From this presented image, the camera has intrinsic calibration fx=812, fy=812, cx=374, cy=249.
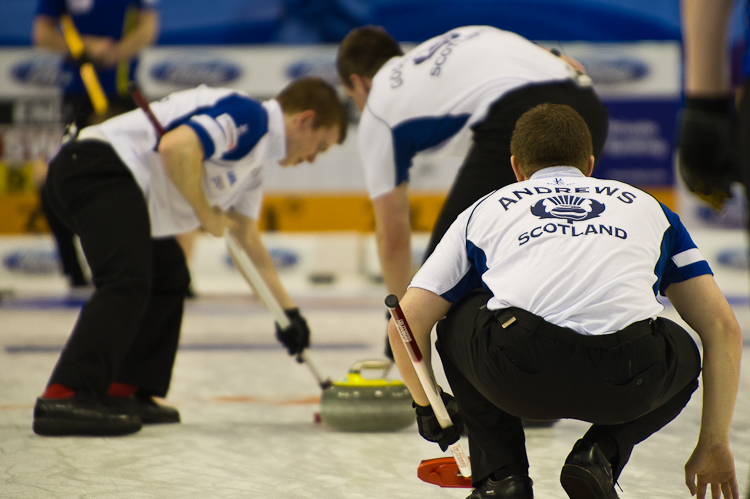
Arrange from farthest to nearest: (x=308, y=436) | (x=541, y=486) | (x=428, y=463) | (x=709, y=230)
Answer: (x=709, y=230) < (x=308, y=436) < (x=541, y=486) < (x=428, y=463)

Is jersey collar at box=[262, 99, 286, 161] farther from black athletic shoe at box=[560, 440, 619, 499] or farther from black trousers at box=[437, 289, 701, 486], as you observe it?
black athletic shoe at box=[560, 440, 619, 499]

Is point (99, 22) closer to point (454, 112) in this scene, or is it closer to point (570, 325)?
point (454, 112)

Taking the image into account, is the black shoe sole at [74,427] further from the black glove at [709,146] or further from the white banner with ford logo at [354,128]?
the white banner with ford logo at [354,128]

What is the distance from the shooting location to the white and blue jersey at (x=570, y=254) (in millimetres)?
1408

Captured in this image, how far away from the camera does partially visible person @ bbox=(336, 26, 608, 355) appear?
7.73 ft

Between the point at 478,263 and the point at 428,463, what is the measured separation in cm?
46

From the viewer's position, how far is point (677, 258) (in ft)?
5.01

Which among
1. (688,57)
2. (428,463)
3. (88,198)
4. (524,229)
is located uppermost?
(688,57)

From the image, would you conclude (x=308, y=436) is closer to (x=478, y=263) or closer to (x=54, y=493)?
(x=54, y=493)

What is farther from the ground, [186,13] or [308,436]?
[186,13]

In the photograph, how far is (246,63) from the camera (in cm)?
687

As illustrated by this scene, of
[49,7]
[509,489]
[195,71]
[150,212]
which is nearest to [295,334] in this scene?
[150,212]

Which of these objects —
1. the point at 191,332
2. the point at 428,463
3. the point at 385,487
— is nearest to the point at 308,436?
the point at 385,487

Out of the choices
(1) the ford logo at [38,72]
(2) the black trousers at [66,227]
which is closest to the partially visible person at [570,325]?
(2) the black trousers at [66,227]
